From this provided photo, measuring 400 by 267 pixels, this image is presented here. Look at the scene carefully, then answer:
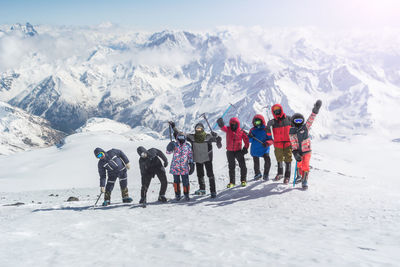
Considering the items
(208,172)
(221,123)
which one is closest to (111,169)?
(208,172)

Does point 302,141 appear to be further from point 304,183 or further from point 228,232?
point 228,232

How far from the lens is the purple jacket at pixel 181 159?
11.4 meters

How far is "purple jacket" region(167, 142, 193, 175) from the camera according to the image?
450 inches

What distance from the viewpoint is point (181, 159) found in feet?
37.6

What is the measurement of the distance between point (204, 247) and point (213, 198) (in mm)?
5289

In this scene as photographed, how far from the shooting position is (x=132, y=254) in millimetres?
5695

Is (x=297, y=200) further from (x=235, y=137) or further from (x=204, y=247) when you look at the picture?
(x=204, y=247)

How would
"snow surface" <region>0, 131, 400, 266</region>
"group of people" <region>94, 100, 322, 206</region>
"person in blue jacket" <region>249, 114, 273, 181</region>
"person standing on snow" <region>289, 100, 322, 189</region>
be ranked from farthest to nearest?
"person in blue jacket" <region>249, 114, 273, 181</region> → "group of people" <region>94, 100, 322, 206</region> → "person standing on snow" <region>289, 100, 322, 189</region> → "snow surface" <region>0, 131, 400, 266</region>

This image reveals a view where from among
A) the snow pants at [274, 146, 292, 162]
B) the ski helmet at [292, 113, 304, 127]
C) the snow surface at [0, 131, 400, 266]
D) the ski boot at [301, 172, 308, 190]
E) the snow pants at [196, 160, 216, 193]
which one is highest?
the ski helmet at [292, 113, 304, 127]

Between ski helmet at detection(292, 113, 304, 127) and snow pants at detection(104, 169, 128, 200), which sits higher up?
ski helmet at detection(292, 113, 304, 127)

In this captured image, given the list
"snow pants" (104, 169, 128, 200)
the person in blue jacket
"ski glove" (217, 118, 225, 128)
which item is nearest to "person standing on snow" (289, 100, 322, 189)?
the person in blue jacket

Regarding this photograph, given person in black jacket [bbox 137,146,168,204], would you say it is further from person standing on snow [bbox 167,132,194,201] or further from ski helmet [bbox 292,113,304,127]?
ski helmet [bbox 292,113,304,127]

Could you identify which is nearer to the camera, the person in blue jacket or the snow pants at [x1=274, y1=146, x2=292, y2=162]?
the snow pants at [x1=274, y1=146, x2=292, y2=162]

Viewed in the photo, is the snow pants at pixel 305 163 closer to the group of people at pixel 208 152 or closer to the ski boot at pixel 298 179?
the group of people at pixel 208 152
